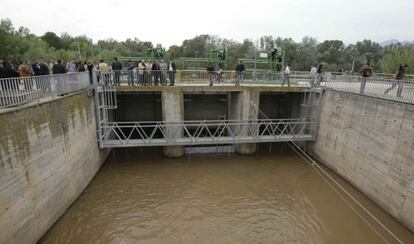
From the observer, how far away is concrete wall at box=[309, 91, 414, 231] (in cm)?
809

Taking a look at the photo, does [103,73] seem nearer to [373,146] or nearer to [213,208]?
[213,208]

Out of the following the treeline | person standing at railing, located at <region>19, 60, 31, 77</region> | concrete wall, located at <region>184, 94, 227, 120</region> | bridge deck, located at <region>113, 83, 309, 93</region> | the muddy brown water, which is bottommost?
the muddy brown water

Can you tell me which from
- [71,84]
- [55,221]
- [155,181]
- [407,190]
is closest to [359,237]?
[407,190]

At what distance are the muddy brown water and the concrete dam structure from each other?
771 mm

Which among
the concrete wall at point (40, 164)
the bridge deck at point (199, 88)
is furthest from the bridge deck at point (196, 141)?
the bridge deck at point (199, 88)

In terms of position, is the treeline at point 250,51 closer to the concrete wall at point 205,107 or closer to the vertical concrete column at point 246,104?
the concrete wall at point 205,107

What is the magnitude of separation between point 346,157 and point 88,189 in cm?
1116

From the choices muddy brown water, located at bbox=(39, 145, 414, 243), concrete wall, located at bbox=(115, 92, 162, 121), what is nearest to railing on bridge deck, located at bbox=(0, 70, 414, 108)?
concrete wall, located at bbox=(115, 92, 162, 121)

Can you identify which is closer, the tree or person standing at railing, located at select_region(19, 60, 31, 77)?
person standing at railing, located at select_region(19, 60, 31, 77)

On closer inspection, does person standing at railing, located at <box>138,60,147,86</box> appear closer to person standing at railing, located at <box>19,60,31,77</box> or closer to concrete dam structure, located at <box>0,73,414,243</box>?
concrete dam structure, located at <box>0,73,414,243</box>

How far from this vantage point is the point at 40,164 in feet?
23.2

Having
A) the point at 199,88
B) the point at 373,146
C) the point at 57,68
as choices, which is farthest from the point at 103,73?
the point at 373,146

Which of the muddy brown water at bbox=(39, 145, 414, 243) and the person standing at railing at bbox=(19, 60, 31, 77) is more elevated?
the person standing at railing at bbox=(19, 60, 31, 77)

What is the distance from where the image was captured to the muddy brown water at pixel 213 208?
7703mm
